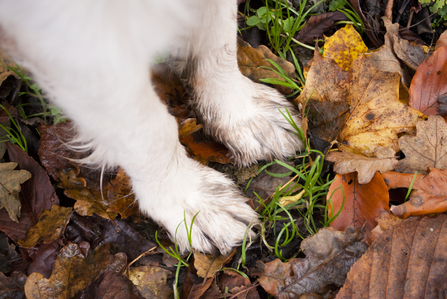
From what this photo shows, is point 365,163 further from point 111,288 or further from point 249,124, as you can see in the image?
point 111,288

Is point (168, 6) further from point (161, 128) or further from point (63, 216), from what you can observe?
point (63, 216)

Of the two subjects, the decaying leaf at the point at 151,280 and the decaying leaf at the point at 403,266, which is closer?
the decaying leaf at the point at 403,266

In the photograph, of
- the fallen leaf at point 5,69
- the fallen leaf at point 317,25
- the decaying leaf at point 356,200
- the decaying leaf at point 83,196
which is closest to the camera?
the decaying leaf at point 356,200

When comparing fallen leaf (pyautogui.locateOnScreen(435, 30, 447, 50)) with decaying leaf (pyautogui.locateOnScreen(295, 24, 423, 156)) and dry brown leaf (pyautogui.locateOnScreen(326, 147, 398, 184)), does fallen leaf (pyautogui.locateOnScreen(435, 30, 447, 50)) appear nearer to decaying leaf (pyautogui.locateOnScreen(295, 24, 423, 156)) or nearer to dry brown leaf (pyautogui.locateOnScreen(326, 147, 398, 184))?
decaying leaf (pyautogui.locateOnScreen(295, 24, 423, 156))

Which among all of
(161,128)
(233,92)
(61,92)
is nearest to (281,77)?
(233,92)

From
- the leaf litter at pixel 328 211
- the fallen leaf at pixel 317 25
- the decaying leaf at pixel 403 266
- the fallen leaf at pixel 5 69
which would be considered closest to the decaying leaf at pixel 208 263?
the leaf litter at pixel 328 211

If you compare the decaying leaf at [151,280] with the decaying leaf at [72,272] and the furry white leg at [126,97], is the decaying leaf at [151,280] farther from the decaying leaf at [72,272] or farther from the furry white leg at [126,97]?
the furry white leg at [126,97]
